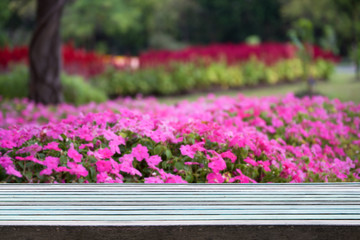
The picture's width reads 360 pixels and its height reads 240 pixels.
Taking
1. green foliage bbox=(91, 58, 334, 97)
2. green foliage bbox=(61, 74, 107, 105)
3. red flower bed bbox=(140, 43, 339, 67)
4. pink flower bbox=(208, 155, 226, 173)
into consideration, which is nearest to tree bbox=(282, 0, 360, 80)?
red flower bed bbox=(140, 43, 339, 67)

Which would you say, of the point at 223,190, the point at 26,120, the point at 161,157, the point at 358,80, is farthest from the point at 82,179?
the point at 358,80

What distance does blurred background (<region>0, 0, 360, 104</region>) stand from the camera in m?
11.2

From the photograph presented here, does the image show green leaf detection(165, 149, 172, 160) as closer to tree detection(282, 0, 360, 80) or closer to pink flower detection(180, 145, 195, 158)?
pink flower detection(180, 145, 195, 158)

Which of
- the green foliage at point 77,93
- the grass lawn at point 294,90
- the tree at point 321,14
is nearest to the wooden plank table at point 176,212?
the green foliage at point 77,93

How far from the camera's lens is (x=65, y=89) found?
916 cm

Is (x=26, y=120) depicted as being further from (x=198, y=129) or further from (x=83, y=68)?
(x=83, y=68)

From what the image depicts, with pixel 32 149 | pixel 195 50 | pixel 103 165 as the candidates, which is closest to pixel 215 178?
pixel 103 165

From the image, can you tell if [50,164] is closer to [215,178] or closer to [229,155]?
[215,178]

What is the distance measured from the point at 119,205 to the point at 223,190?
48 cm

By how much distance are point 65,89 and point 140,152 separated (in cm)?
667

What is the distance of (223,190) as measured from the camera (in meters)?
2.22

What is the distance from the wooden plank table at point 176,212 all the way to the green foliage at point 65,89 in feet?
22.9

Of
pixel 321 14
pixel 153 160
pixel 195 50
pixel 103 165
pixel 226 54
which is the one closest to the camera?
pixel 103 165

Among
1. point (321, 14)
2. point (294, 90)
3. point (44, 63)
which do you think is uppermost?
point (44, 63)
